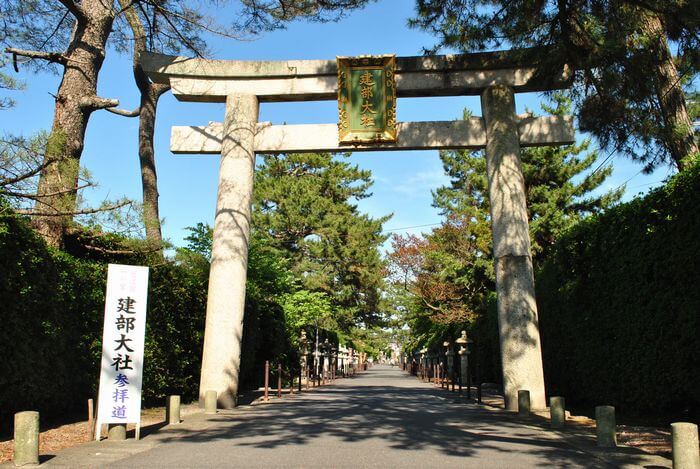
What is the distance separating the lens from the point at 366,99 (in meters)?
13.0

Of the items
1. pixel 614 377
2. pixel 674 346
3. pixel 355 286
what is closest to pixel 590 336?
pixel 614 377

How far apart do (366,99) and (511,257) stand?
502cm

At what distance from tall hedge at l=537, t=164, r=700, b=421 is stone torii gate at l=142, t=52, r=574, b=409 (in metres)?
1.31

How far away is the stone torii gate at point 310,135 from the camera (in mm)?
11867

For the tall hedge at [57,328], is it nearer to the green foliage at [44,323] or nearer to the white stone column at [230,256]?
the green foliage at [44,323]

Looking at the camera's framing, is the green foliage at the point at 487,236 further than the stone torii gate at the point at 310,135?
Yes

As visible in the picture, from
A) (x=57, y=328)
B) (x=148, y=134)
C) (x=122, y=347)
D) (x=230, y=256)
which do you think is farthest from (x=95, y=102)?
(x=148, y=134)

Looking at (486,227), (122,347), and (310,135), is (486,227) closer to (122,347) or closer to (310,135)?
(310,135)

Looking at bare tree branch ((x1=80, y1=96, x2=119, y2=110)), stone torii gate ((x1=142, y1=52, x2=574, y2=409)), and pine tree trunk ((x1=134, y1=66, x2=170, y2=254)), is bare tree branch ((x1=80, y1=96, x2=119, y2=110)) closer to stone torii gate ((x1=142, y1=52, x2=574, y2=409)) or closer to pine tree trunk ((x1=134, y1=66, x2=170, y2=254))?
stone torii gate ((x1=142, y1=52, x2=574, y2=409))

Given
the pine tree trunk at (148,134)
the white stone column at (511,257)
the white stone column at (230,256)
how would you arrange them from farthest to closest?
the pine tree trunk at (148,134) → the white stone column at (230,256) → the white stone column at (511,257)

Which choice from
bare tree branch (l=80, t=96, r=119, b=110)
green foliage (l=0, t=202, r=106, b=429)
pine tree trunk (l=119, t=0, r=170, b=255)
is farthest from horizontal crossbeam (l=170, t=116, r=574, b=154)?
green foliage (l=0, t=202, r=106, b=429)

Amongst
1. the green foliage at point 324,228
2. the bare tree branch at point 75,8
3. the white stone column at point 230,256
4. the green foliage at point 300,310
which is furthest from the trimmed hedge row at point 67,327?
the green foliage at point 324,228

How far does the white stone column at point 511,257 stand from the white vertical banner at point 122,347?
754 centimetres

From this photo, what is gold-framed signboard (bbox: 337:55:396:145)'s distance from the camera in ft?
42.1
